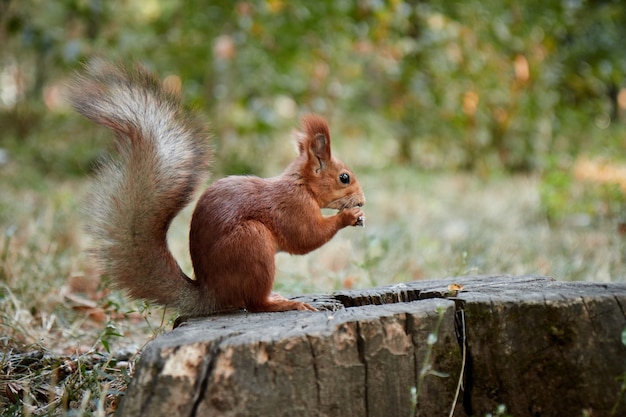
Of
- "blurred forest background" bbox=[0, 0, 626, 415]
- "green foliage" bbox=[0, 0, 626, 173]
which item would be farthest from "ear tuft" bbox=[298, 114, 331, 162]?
"green foliage" bbox=[0, 0, 626, 173]

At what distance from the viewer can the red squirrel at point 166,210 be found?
167cm

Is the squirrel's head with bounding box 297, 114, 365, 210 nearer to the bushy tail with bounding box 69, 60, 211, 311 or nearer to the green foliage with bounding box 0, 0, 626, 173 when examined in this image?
the bushy tail with bounding box 69, 60, 211, 311

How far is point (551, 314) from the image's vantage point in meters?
1.57

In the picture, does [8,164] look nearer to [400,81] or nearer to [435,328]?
[400,81]

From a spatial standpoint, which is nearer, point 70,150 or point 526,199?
point 526,199

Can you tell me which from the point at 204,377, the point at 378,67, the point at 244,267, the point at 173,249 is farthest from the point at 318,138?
the point at 378,67

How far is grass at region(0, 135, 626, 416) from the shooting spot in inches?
75.9

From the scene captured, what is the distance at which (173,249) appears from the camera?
344 cm

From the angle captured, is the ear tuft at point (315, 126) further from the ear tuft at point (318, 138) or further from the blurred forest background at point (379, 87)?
the blurred forest background at point (379, 87)

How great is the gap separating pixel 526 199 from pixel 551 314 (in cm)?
342

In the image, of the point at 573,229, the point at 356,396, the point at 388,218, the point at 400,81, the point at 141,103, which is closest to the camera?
the point at 356,396

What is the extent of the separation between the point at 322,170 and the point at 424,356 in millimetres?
672

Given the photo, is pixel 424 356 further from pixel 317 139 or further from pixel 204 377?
pixel 317 139

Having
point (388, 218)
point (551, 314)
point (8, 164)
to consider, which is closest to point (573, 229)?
point (388, 218)
